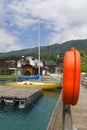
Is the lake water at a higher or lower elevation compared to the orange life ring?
lower

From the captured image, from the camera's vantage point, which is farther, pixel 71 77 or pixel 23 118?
pixel 23 118

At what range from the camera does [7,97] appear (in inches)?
885

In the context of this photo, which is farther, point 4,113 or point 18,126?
point 4,113

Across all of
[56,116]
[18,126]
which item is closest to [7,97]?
[18,126]

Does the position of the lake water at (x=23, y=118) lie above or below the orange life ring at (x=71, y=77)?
below

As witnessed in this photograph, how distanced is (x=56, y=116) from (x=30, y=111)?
951cm

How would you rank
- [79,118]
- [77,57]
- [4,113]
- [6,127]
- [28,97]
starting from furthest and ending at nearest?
[28,97], [4,113], [6,127], [79,118], [77,57]

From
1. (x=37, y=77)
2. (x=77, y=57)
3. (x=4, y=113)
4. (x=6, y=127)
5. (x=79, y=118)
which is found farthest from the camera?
(x=37, y=77)

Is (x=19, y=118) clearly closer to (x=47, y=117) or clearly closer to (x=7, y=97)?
(x=47, y=117)

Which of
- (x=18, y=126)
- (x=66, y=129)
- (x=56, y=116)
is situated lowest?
(x=18, y=126)

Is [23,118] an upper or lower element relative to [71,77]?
lower

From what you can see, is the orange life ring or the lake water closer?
the orange life ring

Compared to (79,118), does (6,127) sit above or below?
below

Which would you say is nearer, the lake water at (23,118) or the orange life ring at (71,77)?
the orange life ring at (71,77)
